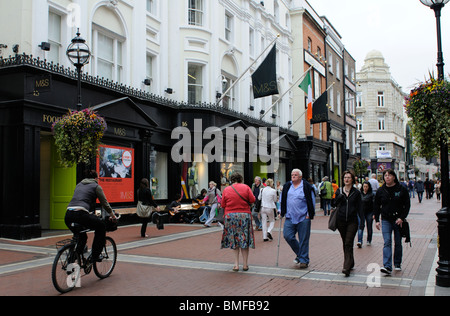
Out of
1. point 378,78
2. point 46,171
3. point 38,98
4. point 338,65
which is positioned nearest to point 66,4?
point 38,98

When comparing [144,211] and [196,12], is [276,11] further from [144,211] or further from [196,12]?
[144,211]

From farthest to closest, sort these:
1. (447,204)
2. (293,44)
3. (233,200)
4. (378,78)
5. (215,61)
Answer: (378,78) → (293,44) → (215,61) → (233,200) → (447,204)

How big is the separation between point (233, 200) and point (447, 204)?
3.72m

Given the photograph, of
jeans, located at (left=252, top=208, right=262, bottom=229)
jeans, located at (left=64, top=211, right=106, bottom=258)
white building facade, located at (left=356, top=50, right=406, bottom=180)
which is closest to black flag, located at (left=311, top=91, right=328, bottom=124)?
jeans, located at (left=252, top=208, right=262, bottom=229)

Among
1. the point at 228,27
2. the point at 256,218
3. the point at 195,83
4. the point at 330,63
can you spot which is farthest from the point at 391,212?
the point at 330,63

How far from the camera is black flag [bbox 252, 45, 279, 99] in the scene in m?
19.6

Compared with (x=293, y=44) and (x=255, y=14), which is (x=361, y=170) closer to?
(x=293, y=44)

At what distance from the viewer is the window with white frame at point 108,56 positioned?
1571 centimetres

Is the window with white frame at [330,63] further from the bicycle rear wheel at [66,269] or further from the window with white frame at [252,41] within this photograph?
the bicycle rear wheel at [66,269]

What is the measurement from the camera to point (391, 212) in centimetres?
758

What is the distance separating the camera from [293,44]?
33.1 m

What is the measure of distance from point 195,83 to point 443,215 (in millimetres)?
15325

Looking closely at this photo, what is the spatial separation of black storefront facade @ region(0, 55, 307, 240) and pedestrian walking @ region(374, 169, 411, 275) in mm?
9114

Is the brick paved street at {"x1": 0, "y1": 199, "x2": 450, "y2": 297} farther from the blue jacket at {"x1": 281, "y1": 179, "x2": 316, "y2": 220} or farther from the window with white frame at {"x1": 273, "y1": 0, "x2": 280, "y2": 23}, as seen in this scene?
the window with white frame at {"x1": 273, "y1": 0, "x2": 280, "y2": 23}
